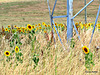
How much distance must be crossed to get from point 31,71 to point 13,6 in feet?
67.4

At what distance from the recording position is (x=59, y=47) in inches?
137

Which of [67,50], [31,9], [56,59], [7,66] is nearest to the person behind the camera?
[7,66]

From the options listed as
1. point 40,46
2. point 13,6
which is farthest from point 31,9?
point 40,46

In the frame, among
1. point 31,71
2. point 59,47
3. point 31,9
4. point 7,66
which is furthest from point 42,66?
point 31,9

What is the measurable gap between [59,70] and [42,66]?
1.02 ft

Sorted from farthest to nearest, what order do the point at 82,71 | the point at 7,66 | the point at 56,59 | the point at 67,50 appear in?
the point at 67,50, the point at 56,59, the point at 7,66, the point at 82,71

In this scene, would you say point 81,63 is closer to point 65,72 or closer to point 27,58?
point 65,72

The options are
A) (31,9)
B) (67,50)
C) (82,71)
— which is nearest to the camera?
(82,71)

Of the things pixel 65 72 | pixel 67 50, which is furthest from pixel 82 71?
pixel 67 50

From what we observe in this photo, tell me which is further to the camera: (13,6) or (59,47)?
(13,6)

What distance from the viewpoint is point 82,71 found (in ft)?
8.45

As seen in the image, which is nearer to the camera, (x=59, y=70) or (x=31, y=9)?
(x=59, y=70)

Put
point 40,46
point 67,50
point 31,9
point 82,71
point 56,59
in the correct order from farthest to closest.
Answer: point 31,9 < point 40,46 < point 67,50 < point 56,59 < point 82,71

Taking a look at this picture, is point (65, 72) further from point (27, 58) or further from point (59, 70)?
point (27, 58)
